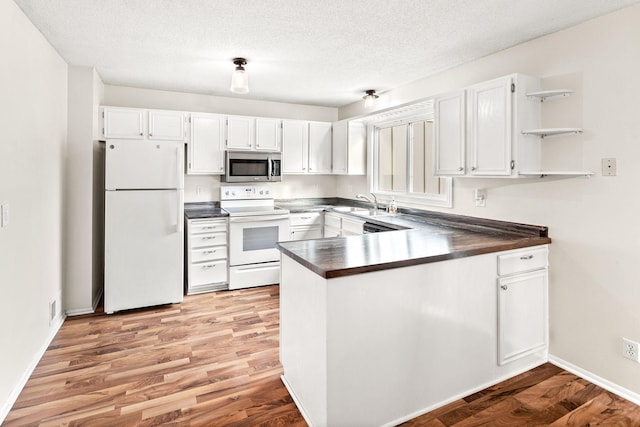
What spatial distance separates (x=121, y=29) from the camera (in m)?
2.53

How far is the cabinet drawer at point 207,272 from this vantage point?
399 centimetres

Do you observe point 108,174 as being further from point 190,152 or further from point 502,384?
point 502,384

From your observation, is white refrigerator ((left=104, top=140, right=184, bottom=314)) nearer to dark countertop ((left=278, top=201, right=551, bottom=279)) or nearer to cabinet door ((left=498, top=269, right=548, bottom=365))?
dark countertop ((left=278, top=201, right=551, bottom=279))

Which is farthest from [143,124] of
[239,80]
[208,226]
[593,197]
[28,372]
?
[593,197]

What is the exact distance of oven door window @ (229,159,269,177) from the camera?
439 centimetres

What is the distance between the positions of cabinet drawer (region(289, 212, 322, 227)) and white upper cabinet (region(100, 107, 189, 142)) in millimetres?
1617

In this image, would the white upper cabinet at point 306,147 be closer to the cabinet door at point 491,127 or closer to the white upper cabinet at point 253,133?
the white upper cabinet at point 253,133

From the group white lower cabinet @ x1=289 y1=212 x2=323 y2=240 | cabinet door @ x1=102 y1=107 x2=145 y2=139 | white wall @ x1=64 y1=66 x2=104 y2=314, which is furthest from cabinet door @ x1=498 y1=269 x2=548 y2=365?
cabinet door @ x1=102 y1=107 x2=145 y2=139

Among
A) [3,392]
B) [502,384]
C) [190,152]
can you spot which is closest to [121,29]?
[190,152]

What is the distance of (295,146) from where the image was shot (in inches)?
187

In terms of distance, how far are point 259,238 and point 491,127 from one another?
2750 millimetres

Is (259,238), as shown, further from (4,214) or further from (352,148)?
(4,214)

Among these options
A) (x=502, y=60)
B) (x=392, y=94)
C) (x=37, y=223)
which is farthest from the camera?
(x=392, y=94)

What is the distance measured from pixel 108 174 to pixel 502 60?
11.9ft
